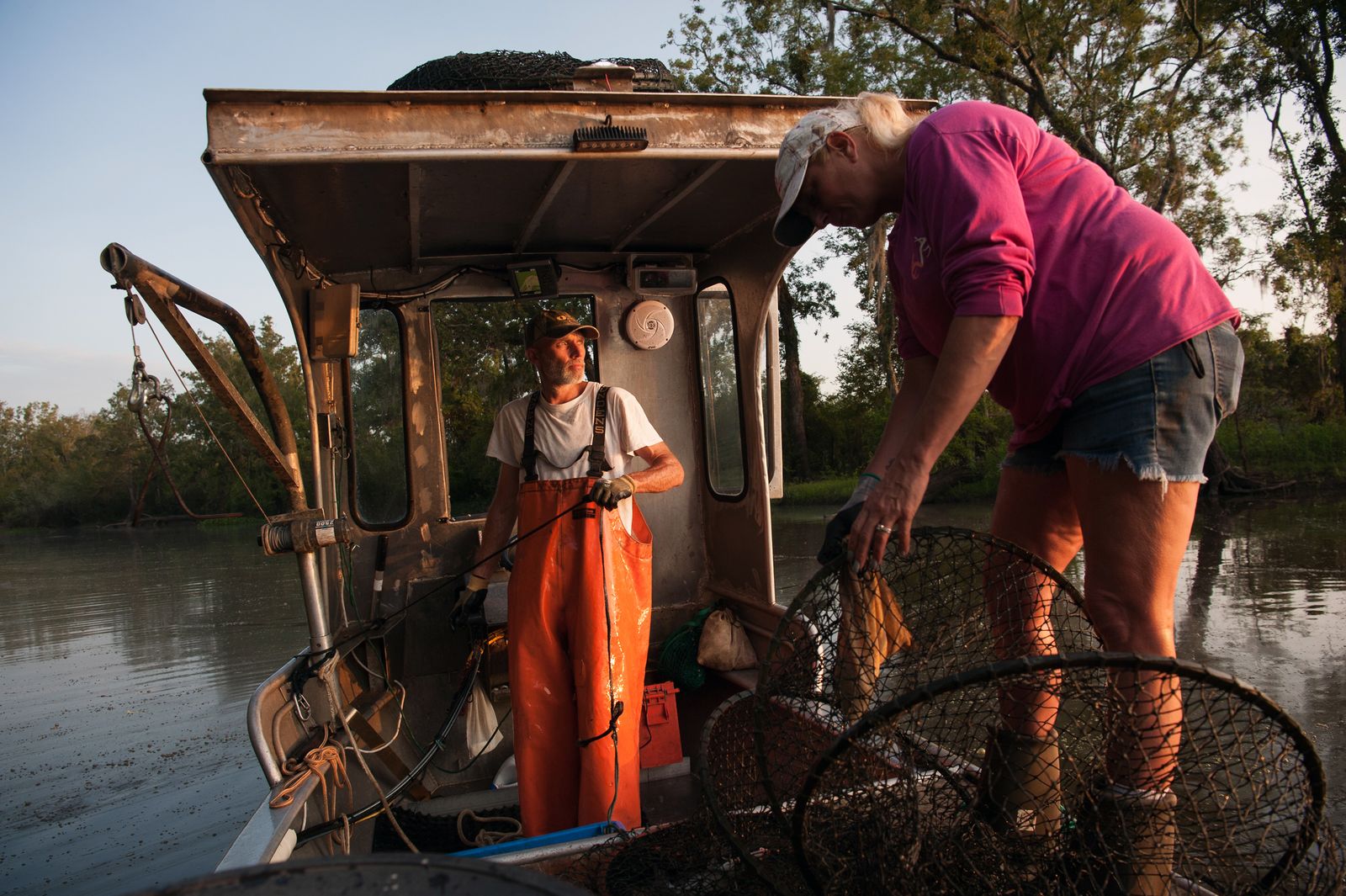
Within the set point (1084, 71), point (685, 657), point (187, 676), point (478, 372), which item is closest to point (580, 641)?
point (685, 657)

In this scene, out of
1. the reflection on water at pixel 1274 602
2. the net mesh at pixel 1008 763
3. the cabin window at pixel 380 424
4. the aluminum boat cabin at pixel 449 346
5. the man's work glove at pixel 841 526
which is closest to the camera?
the net mesh at pixel 1008 763

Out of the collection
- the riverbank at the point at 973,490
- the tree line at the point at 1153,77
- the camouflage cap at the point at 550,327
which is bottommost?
the riverbank at the point at 973,490

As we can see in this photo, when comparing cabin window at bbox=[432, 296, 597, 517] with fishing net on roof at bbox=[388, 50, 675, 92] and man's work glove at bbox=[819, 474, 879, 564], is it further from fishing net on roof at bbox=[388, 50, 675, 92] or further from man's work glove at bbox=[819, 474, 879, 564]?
man's work glove at bbox=[819, 474, 879, 564]

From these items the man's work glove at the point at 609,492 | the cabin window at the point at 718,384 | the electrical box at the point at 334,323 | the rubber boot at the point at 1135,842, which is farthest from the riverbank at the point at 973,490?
the rubber boot at the point at 1135,842

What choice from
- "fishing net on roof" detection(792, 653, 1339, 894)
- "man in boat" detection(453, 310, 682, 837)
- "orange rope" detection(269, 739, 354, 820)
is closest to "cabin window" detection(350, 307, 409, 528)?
"man in boat" detection(453, 310, 682, 837)

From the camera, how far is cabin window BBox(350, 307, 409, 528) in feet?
19.9

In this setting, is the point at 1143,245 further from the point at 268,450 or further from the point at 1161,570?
the point at 268,450

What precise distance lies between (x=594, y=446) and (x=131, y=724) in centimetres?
779

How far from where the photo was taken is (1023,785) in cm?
214

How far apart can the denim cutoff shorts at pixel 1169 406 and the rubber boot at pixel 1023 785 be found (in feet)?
2.15

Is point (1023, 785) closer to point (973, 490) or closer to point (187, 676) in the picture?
point (187, 676)

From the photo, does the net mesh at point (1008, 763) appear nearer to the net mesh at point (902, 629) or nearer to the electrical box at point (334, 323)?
the net mesh at point (902, 629)

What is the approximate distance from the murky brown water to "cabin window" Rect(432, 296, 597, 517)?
2.92 meters

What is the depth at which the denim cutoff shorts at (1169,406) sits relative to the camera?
6.72 ft
